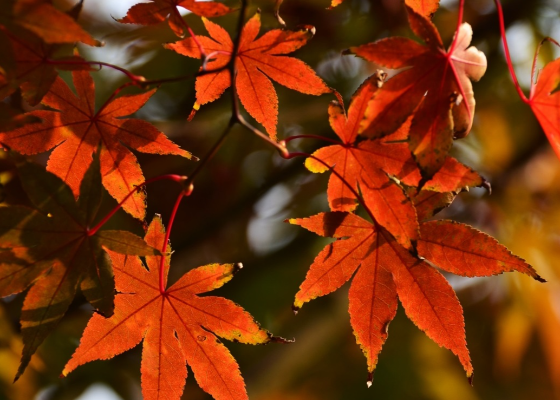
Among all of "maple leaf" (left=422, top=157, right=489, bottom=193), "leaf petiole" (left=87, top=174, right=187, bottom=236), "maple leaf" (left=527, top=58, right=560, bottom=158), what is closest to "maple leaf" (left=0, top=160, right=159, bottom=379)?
"leaf petiole" (left=87, top=174, right=187, bottom=236)

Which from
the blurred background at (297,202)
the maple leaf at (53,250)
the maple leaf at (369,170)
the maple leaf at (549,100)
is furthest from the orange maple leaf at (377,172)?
the blurred background at (297,202)

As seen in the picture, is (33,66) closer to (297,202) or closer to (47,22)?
(47,22)

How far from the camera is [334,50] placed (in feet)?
7.96

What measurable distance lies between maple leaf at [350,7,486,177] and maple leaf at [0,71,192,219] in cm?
27

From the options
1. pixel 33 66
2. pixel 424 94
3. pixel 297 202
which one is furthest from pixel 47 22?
pixel 297 202

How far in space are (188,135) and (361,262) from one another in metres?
1.55

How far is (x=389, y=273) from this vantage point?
2.47 feet

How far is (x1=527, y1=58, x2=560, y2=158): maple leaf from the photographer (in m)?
0.68

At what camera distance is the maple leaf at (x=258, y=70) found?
0.74 metres

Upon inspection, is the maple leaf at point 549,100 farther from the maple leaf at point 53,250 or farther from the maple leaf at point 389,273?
the maple leaf at point 53,250

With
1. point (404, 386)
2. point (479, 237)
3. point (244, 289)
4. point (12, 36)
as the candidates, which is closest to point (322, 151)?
point (479, 237)

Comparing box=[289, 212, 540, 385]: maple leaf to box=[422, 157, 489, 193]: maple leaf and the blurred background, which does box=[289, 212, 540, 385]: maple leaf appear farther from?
the blurred background

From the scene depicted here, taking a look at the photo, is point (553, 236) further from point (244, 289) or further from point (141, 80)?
point (141, 80)

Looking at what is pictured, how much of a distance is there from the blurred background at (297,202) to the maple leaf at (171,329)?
3.20ft
